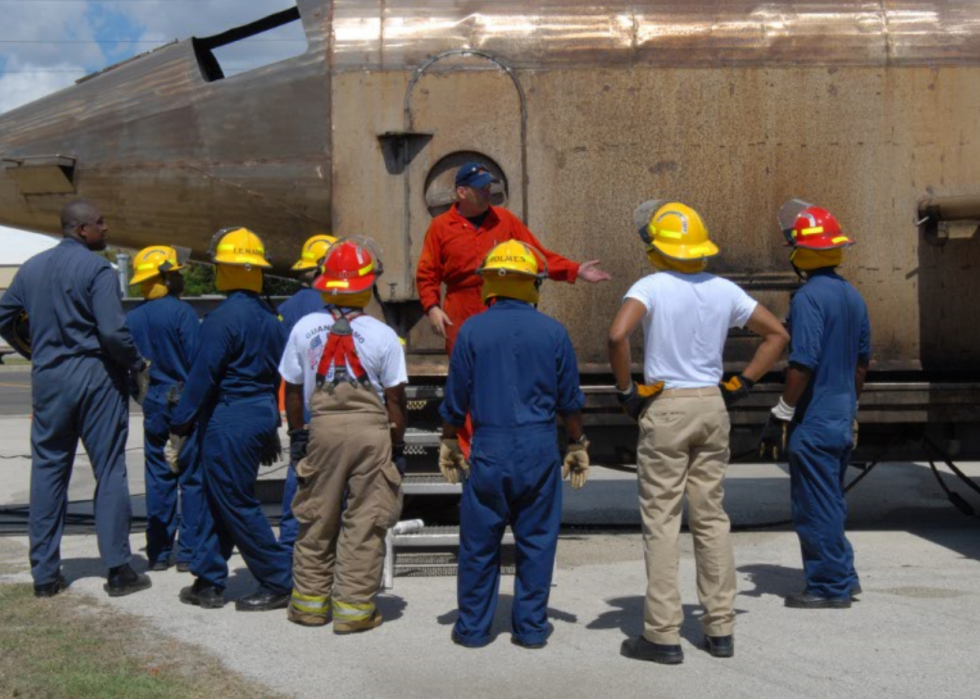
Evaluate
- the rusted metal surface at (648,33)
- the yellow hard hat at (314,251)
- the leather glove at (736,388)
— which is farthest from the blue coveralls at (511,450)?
the rusted metal surface at (648,33)

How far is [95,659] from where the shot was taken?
18.7 ft

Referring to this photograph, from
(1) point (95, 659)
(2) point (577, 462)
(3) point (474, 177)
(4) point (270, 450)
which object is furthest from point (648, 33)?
(1) point (95, 659)

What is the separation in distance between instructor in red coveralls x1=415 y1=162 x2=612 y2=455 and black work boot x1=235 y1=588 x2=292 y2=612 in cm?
134

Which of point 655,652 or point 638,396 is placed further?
point 638,396

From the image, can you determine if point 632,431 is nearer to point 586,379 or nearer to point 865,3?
point 586,379

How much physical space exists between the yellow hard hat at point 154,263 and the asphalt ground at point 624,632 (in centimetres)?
174

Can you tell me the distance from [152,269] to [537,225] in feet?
7.71

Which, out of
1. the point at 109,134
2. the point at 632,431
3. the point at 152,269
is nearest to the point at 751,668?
the point at 632,431

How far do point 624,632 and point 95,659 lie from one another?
2.37 metres

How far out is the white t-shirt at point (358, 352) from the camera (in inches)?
243

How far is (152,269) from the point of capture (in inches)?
316

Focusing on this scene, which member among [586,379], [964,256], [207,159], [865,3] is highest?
[865,3]

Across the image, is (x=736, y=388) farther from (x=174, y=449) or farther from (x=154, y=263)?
(x=154, y=263)

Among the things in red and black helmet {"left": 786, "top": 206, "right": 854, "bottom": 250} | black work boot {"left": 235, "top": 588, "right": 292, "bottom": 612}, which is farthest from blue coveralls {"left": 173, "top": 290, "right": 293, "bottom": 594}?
red and black helmet {"left": 786, "top": 206, "right": 854, "bottom": 250}
